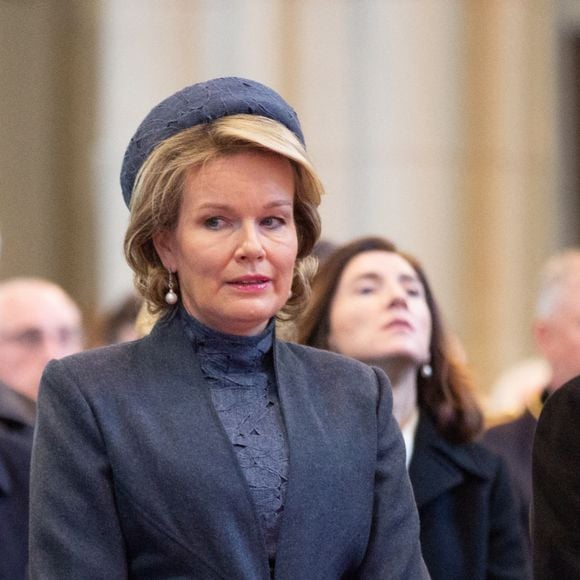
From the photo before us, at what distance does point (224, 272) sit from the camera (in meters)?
2.86

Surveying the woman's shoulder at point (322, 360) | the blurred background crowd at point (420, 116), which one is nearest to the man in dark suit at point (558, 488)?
the woman's shoulder at point (322, 360)

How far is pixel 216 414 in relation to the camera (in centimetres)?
287

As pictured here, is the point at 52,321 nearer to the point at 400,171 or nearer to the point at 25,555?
the point at 25,555

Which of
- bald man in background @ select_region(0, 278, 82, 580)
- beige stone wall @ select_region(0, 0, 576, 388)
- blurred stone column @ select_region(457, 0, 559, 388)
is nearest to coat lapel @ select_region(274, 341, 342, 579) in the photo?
bald man in background @ select_region(0, 278, 82, 580)

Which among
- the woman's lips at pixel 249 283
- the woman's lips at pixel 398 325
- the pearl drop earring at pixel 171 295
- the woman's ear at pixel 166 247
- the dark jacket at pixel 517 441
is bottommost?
the dark jacket at pixel 517 441

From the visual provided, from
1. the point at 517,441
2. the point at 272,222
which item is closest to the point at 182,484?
the point at 272,222

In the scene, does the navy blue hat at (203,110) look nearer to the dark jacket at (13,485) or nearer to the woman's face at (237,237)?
the woman's face at (237,237)

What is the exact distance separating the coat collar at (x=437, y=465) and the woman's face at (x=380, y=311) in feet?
0.81

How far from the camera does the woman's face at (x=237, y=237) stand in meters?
2.86

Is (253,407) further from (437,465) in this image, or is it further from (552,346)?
(552,346)

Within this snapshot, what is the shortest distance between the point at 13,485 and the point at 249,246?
1.60 metres

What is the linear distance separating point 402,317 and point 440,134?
15.3 ft

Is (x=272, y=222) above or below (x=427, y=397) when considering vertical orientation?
above

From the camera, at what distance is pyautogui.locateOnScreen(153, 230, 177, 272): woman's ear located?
9.70 ft
